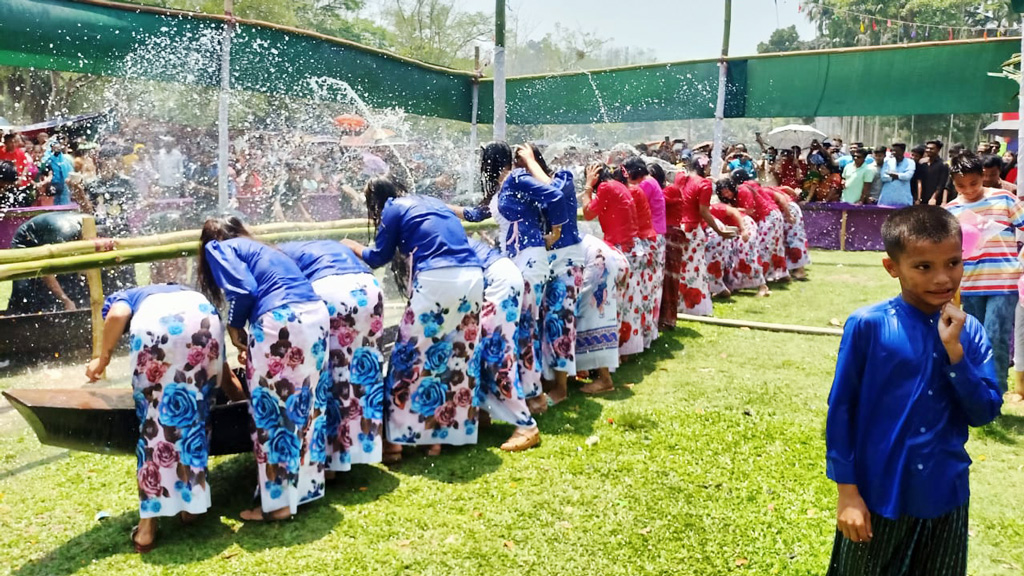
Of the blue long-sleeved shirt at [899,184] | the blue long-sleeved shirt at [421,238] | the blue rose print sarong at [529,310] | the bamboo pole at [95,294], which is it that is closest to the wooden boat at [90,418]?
the blue long-sleeved shirt at [421,238]

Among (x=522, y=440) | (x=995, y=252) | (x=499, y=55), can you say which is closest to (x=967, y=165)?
(x=995, y=252)

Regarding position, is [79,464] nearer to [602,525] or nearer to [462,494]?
[462,494]

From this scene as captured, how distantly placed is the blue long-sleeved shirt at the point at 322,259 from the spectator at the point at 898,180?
13773 millimetres

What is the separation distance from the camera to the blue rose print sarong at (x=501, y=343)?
17.3 ft

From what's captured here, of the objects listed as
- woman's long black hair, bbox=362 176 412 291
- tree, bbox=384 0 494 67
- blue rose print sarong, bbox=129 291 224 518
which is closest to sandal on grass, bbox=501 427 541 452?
woman's long black hair, bbox=362 176 412 291

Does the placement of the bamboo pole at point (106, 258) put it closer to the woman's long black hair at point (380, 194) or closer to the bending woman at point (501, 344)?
the woman's long black hair at point (380, 194)

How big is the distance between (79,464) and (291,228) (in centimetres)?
242

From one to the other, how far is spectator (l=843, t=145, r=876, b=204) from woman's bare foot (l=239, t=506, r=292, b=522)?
1465 centimetres

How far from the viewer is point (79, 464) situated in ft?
16.1

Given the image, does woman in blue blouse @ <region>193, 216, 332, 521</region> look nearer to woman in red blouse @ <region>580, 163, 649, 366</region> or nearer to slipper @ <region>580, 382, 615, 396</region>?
slipper @ <region>580, 382, 615, 396</region>

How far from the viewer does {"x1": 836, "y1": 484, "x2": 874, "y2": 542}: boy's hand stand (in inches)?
95.9

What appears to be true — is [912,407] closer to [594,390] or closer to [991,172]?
[594,390]

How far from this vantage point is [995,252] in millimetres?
5742

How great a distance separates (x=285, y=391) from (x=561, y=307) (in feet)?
8.75
